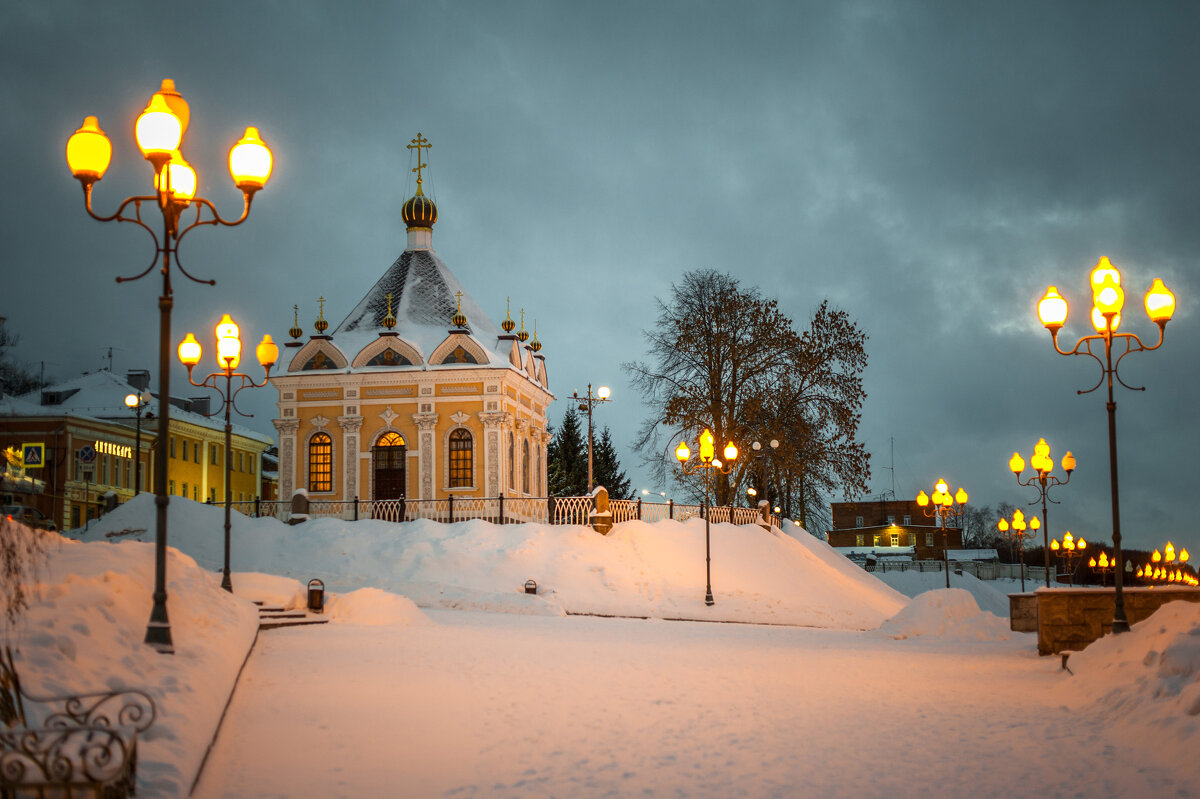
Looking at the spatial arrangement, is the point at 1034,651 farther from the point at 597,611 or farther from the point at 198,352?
the point at 198,352

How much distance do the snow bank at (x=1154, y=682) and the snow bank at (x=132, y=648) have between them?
716 centimetres

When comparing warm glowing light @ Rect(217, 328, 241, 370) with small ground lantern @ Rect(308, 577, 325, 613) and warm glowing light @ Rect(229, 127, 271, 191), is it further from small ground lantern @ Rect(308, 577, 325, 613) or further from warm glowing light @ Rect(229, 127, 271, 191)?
warm glowing light @ Rect(229, 127, 271, 191)

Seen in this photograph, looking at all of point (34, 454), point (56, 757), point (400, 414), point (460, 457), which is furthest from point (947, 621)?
point (34, 454)

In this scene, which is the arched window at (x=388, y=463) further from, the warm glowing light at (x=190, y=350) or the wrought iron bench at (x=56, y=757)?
the wrought iron bench at (x=56, y=757)

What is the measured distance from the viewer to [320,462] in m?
39.2

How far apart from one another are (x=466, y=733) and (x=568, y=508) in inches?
847

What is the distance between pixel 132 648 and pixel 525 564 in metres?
18.2

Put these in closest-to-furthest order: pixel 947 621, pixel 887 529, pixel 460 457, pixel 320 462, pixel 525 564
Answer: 1. pixel 947 621
2. pixel 525 564
3. pixel 460 457
4. pixel 320 462
5. pixel 887 529

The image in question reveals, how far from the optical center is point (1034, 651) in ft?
53.8

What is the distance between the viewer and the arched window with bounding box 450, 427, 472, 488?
3822cm

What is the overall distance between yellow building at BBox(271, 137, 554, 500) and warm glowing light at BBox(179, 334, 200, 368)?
19.6 meters

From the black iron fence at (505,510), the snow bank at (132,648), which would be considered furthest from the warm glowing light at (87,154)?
the black iron fence at (505,510)

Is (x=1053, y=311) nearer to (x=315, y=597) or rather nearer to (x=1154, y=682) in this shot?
(x=1154, y=682)

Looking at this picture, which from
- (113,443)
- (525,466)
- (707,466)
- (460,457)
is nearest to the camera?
(707,466)
